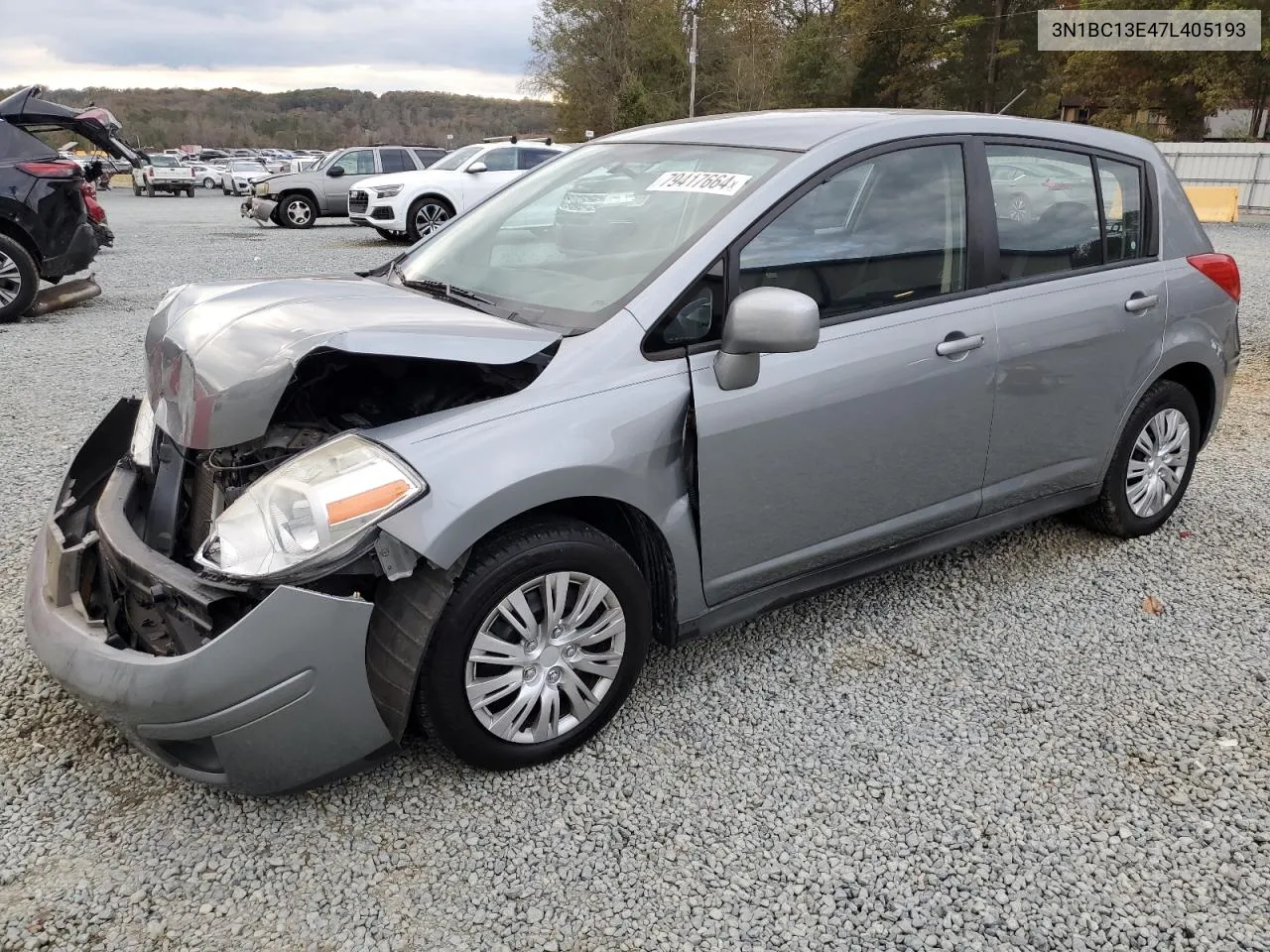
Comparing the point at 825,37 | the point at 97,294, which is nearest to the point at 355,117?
the point at 825,37

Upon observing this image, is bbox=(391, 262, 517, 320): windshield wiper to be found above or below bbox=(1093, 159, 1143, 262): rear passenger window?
below

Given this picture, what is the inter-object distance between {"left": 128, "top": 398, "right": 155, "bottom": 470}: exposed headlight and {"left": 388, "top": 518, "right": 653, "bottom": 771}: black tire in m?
1.11

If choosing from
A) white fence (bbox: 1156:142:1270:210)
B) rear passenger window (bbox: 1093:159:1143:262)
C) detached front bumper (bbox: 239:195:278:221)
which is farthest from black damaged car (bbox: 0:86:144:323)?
white fence (bbox: 1156:142:1270:210)

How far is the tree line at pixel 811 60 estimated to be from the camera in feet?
143

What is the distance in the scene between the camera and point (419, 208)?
49.9 feet

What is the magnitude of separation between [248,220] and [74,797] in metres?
22.3

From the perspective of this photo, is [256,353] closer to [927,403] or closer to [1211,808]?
[927,403]

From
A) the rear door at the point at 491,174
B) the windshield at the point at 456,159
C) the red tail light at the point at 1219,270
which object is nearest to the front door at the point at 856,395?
the red tail light at the point at 1219,270

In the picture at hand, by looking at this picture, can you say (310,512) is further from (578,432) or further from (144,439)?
(144,439)

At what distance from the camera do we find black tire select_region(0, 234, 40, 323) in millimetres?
8602

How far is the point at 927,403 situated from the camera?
10.2 ft

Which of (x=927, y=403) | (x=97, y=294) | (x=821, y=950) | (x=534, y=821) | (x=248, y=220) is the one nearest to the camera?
(x=821, y=950)

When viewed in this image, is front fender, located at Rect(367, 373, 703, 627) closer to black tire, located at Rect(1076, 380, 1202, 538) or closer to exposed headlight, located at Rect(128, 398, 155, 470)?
exposed headlight, located at Rect(128, 398, 155, 470)

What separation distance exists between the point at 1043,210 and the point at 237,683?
309 centimetres
